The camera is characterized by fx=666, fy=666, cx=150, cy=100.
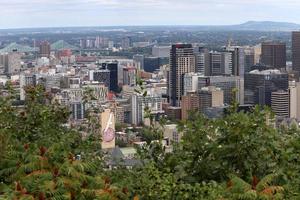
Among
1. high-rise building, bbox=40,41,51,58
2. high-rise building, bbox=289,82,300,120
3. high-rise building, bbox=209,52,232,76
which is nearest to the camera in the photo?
high-rise building, bbox=289,82,300,120

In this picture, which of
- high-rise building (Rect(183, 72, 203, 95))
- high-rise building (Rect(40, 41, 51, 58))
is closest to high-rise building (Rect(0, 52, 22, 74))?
high-rise building (Rect(40, 41, 51, 58))

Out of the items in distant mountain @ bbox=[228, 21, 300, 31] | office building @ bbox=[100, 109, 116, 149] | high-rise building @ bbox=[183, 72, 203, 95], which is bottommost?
high-rise building @ bbox=[183, 72, 203, 95]

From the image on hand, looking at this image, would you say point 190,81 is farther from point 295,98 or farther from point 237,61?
point 237,61

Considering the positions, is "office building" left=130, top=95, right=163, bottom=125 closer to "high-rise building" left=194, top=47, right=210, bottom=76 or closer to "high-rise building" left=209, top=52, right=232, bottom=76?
"high-rise building" left=194, top=47, right=210, bottom=76

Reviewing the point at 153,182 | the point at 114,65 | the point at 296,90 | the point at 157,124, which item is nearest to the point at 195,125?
the point at 157,124

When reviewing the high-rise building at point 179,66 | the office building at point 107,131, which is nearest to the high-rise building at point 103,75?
the high-rise building at point 179,66

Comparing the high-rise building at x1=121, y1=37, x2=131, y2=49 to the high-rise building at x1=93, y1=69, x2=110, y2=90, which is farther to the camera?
the high-rise building at x1=121, y1=37, x2=131, y2=49

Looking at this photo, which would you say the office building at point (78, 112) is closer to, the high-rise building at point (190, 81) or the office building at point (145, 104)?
the office building at point (145, 104)

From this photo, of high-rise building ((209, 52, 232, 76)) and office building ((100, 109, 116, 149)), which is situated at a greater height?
office building ((100, 109, 116, 149))
